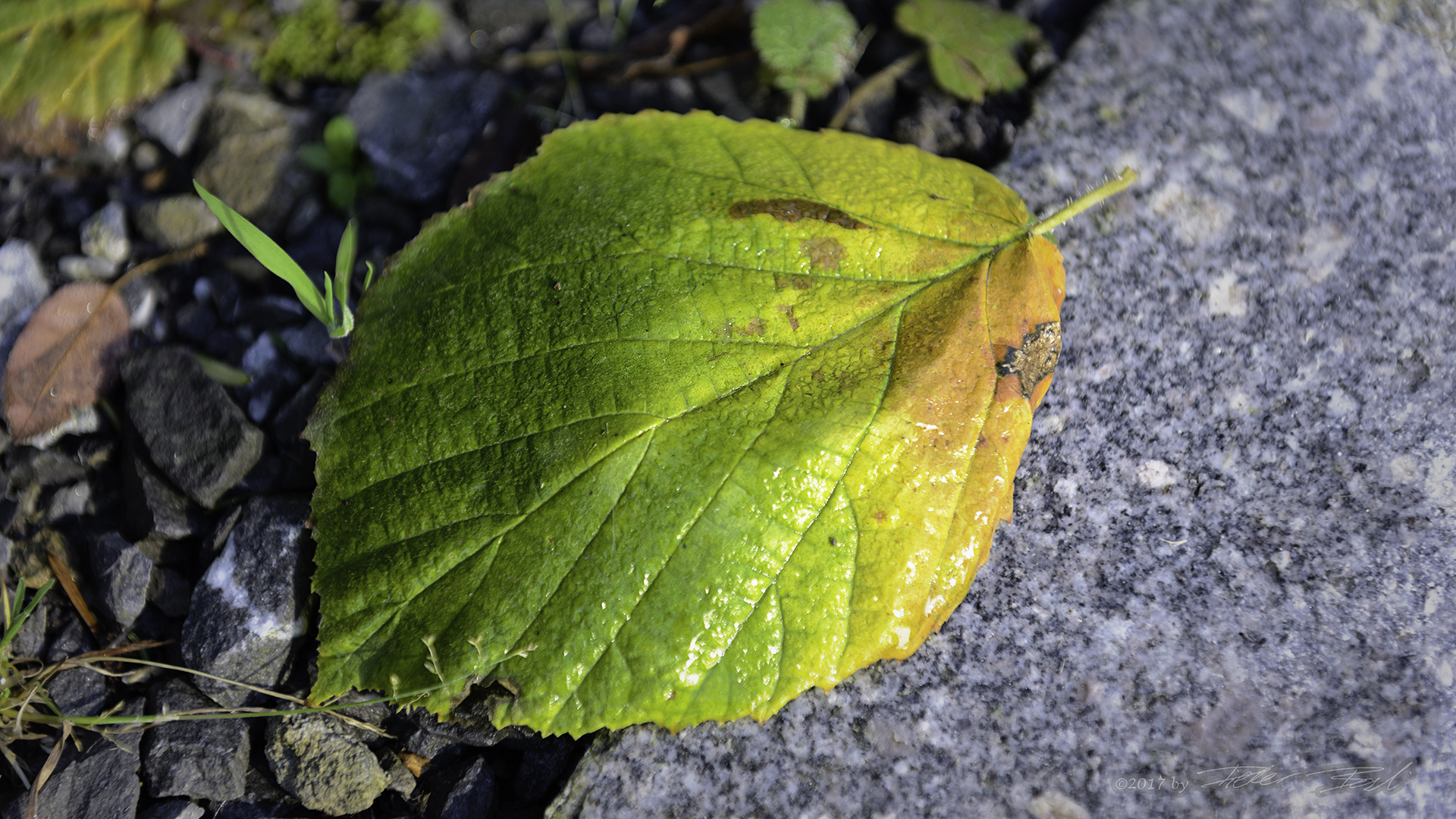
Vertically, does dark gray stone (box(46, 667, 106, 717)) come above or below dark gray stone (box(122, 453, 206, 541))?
below

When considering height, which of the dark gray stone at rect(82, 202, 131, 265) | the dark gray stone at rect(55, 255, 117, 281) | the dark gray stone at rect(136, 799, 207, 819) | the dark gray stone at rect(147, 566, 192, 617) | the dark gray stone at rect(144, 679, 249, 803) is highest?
the dark gray stone at rect(82, 202, 131, 265)

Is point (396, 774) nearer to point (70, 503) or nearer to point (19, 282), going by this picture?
point (70, 503)

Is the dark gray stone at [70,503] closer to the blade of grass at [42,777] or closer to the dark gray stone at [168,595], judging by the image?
the dark gray stone at [168,595]

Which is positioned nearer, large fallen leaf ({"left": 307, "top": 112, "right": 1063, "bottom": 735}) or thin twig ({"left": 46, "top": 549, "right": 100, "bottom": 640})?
large fallen leaf ({"left": 307, "top": 112, "right": 1063, "bottom": 735})

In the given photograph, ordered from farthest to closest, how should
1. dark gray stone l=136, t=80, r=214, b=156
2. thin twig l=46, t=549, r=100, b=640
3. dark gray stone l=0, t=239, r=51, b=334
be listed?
dark gray stone l=136, t=80, r=214, b=156 < dark gray stone l=0, t=239, r=51, b=334 < thin twig l=46, t=549, r=100, b=640

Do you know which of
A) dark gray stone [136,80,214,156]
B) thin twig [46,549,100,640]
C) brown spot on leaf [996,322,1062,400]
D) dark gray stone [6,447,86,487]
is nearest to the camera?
brown spot on leaf [996,322,1062,400]

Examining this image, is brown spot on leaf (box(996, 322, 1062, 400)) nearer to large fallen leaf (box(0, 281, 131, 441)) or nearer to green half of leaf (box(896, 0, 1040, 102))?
green half of leaf (box(896, 0, 1040, 102))

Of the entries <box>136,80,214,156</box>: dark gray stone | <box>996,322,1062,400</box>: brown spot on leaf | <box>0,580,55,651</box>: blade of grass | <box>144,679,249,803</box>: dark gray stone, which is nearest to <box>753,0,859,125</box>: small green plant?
<box>996,322,1062,400</box>: brown spot on leaf
